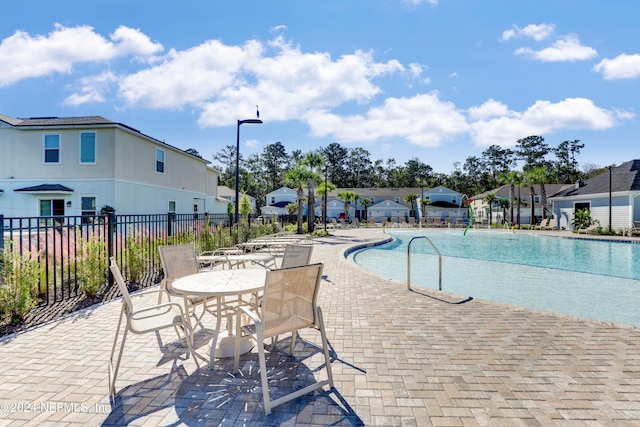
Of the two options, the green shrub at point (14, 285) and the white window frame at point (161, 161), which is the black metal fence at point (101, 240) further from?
the white window frame at point (161, 161)

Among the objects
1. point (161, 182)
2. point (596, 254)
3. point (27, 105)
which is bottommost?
point (596, 254)

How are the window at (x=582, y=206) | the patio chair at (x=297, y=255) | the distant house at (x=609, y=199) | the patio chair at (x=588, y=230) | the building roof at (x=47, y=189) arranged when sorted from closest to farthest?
1. the patio chair at (x=297, y=255)
2. the building roof at (x=47, y=189)
3. the patio chair at (x=588, y=230)
4. the distant house at (x=609, y=199)
5. the window at (x=582, y=206)

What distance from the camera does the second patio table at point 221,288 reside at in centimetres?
308

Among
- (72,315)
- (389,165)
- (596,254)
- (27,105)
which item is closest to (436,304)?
(72,315)

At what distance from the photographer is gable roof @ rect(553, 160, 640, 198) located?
23.7 meters

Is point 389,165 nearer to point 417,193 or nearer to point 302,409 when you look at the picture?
point 417,193

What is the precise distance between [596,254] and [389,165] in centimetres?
6190

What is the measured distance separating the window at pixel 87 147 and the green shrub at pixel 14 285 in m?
11.9

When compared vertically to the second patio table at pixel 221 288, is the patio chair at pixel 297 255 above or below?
above

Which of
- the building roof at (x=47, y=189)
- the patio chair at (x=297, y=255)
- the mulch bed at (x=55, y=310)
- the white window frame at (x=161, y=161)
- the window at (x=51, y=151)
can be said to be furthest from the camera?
the white window frame at (x=161, y=161)

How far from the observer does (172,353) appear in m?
3.46

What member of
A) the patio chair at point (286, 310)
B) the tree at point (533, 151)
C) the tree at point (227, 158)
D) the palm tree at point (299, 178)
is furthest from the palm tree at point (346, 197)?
the patio chair at point (286, 310)

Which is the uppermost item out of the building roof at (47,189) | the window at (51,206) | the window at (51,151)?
the window at (51,151)

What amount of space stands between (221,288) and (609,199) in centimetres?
3136
